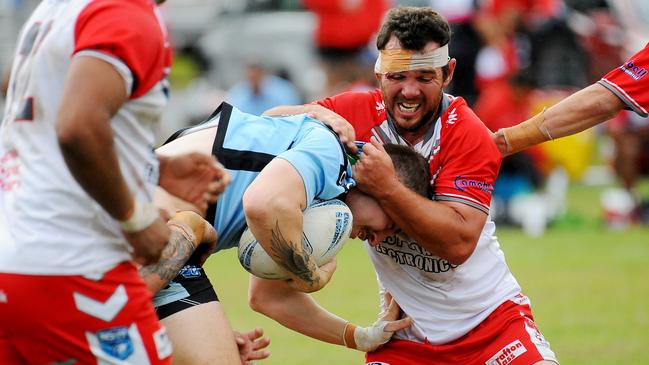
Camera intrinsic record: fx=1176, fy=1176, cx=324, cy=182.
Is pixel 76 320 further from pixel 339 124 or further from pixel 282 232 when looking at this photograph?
pixel 339 124

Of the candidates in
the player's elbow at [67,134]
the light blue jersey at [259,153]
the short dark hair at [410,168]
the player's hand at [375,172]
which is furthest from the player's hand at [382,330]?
the player's elbow at [67,134]

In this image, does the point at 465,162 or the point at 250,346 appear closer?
the point at 250,346

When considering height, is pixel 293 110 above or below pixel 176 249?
above

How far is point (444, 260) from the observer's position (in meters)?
5.66

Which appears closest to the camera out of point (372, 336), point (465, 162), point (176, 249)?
point (176, 249)

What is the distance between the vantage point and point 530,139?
6152mm

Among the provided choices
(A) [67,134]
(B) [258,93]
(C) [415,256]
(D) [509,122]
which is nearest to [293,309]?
(C) [415,256]

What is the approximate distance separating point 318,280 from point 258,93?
13.1 metres

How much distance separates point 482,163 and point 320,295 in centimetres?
596

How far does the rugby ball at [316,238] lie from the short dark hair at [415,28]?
0.97 meters

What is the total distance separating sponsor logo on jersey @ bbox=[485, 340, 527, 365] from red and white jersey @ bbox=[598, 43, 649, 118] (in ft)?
4.98

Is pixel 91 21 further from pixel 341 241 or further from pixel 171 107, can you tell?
pixel 171 107

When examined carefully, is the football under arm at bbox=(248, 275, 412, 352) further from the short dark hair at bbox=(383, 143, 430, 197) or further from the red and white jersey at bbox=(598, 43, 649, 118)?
the red and white jersey at bbox=(598, 43, 649, 118)

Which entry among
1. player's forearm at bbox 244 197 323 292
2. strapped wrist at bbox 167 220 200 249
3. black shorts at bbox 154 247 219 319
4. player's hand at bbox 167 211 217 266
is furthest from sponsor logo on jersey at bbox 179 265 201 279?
player's forearm at bbox 244 197 323 292
